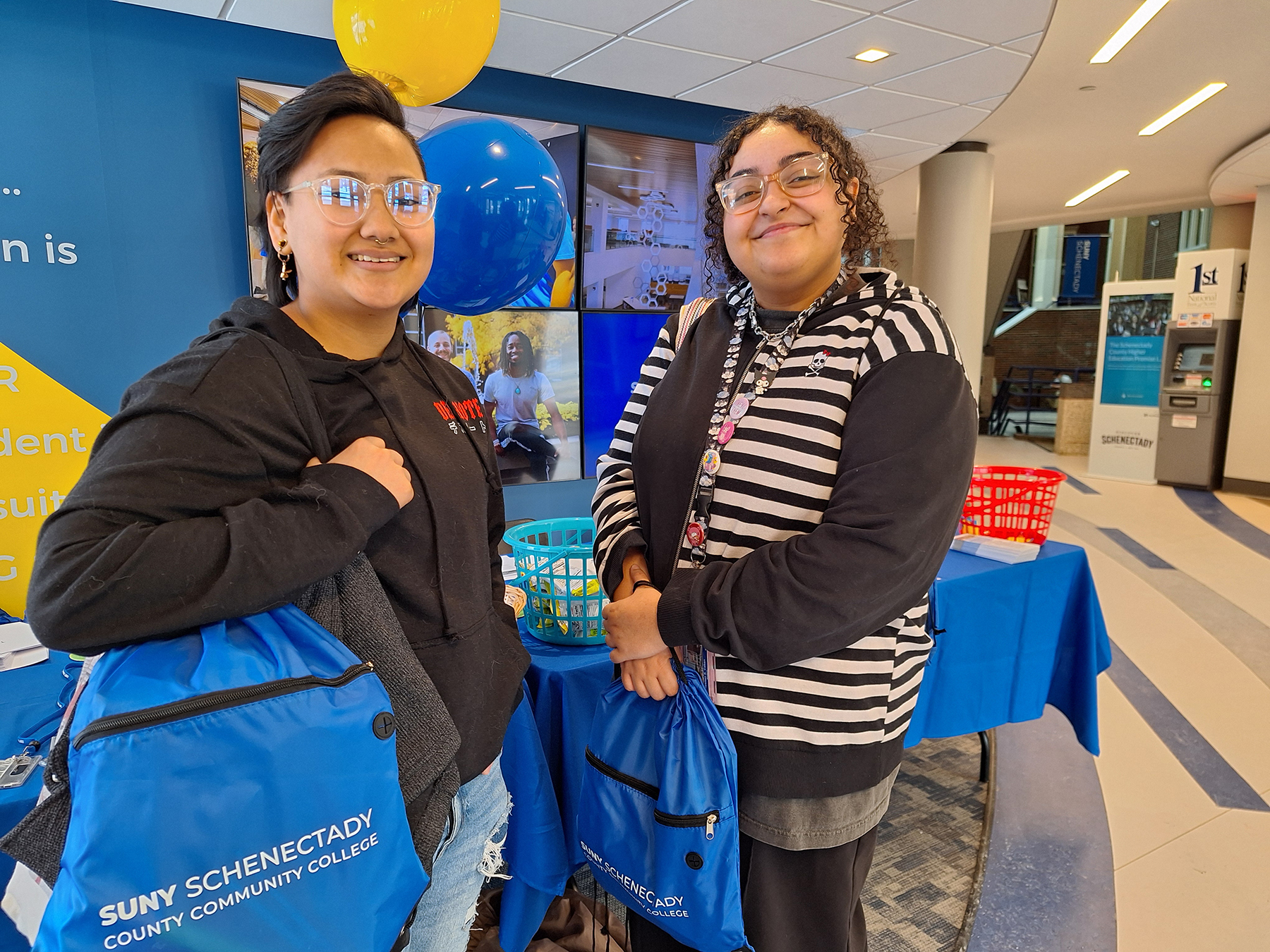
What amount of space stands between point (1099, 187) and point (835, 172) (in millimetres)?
9529

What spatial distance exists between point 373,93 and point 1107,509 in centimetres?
785

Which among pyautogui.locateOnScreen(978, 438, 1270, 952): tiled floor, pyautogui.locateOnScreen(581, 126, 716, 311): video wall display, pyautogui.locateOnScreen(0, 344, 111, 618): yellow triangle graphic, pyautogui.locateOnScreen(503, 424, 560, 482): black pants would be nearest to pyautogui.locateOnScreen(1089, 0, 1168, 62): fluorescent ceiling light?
pyautogui.locateOnScreen(581, 126, 716, 311): video wall display

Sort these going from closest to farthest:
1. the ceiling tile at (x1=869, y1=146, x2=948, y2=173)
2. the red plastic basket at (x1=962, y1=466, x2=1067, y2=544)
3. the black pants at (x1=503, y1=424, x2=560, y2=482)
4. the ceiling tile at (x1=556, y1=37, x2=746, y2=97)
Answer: the red plastic basket at (x1=962, y1=466, x2=1067, y2=544) → the ceiling tile at (x1=556, y1=37, x2=746, y2=97) → the black pants at (x1=503, y1=424, x2=560, y2=482) → the ceiling tile at (x1=869, y1=146, x2=948, y2=173)

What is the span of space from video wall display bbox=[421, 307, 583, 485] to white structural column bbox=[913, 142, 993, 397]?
4394 mm

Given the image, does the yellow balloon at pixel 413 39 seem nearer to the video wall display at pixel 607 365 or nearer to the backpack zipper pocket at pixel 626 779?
the backpack zipper pocket at pixel 626 779

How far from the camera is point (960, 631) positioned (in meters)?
2.37

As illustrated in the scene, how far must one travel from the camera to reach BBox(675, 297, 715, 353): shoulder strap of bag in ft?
4.51

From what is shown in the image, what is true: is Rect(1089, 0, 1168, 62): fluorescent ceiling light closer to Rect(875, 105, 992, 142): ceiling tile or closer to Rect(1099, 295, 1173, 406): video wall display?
Rect(875, 105, 992, 142): ceiling tile

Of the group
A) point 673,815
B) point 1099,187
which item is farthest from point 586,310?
point 1099,187

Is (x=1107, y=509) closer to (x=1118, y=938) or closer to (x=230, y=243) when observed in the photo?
(x=1118, y=938)

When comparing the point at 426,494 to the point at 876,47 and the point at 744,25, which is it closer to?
the point at 744,25

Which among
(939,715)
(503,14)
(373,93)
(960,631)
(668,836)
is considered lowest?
(939,715)

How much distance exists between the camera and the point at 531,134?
11.8 feet

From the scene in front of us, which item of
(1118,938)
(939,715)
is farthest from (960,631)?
(1118,938)
